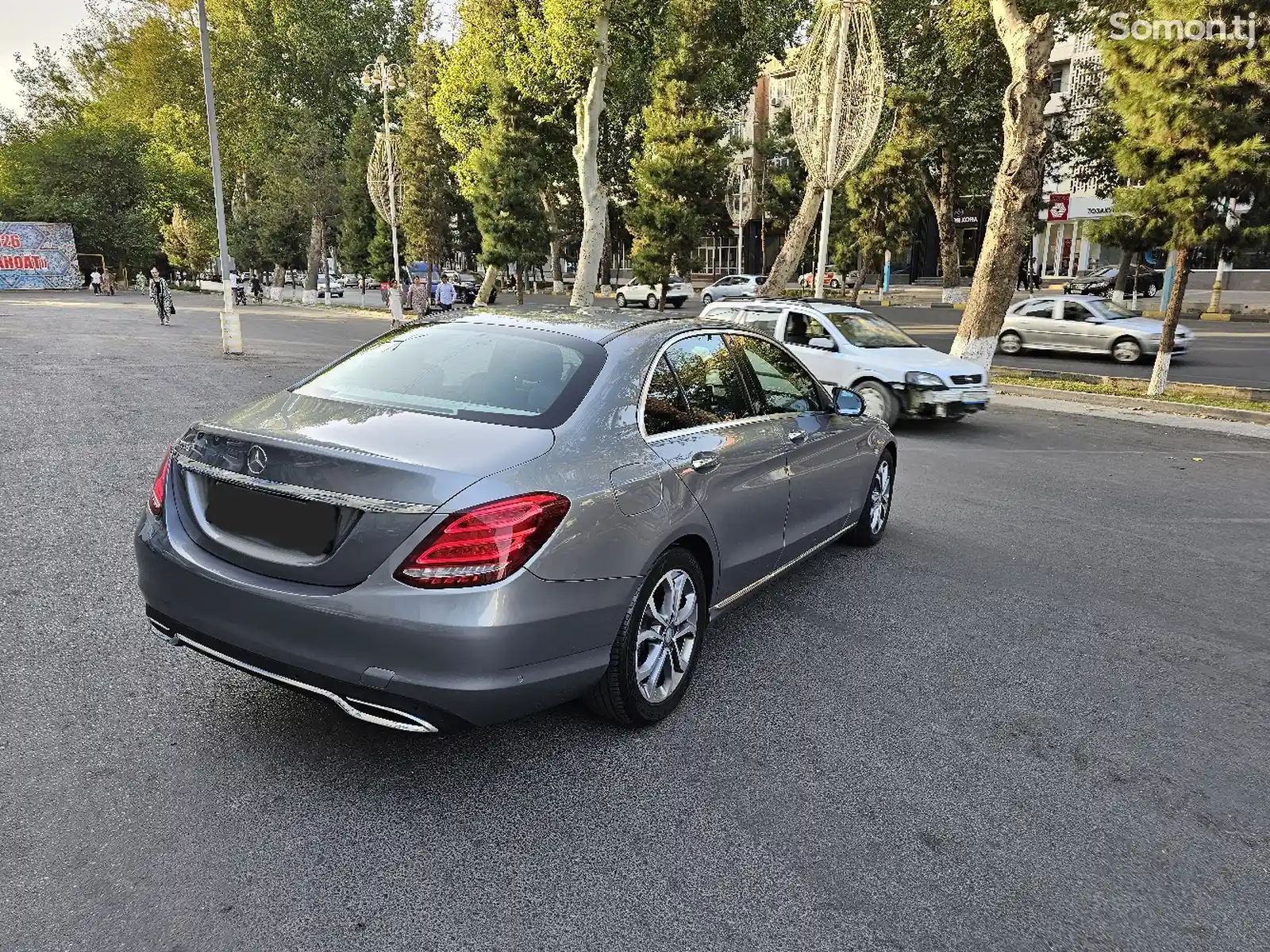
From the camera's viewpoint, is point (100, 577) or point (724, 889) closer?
point (724, 889)

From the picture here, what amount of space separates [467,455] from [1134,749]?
2.83 metres

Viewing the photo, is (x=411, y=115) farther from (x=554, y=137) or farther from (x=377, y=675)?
(x=377, y=675)

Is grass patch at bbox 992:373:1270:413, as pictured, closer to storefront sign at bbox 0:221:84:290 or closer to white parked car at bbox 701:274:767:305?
white parked car at bbox 701:274:767:305

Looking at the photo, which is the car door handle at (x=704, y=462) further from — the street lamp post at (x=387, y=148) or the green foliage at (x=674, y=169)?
the street lamp post at (x=387, y=148)

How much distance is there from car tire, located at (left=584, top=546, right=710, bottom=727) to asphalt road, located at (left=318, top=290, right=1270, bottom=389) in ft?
52.0

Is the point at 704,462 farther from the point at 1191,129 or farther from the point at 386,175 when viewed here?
the point at 386,175

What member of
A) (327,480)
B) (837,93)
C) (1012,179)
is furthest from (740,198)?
(327,480)

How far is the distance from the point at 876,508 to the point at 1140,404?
971 cm

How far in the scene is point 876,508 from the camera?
600cm

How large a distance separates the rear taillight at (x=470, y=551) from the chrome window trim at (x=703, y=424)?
2.85ft

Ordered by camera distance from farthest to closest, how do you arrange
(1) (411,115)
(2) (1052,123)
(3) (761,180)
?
(3) (761,180)
(1) (411,115)
(2) (1052,123)

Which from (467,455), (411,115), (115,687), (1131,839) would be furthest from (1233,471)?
(411,115)

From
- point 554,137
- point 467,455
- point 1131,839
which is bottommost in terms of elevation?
point 1131,839

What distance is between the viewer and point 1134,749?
350cm
